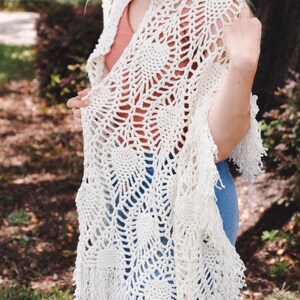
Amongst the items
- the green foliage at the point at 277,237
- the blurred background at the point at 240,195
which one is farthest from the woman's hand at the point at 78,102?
the green foliage at the point at 277,237

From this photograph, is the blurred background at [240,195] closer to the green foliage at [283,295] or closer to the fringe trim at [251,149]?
the green foliage at [283,295]

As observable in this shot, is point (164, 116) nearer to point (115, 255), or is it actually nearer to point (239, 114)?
point (239, 114)

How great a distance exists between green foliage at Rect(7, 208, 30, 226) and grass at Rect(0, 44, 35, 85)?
13.2 ft

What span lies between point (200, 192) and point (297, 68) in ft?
10.2

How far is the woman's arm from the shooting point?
1.76 m

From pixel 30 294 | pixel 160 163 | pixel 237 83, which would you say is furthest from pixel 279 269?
pixel 237 83

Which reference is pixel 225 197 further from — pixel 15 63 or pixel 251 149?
pixel 15 63

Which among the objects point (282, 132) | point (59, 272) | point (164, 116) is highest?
point (164, 116)

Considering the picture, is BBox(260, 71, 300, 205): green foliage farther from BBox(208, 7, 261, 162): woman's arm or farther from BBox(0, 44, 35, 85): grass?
BBox(0, 44, 35, 85): grass

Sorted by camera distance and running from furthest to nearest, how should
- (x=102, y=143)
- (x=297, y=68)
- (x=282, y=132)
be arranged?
(x=297, y=68)
(x=282, y=132)
(x=102, y=143)

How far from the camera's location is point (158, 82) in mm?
2025

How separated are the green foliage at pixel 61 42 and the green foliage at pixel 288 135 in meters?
2.85

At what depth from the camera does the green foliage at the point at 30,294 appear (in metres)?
3.72

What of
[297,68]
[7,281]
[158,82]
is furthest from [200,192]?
[297,68]
